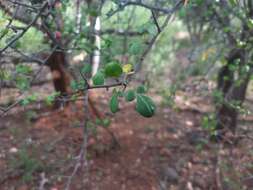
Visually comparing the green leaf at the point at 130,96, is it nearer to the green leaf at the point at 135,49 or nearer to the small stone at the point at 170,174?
the green leaf at the point at 135,49

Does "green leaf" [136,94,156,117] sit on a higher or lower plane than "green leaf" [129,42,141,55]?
lower

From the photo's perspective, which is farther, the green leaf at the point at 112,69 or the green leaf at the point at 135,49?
the green leaf at the point at 135,49

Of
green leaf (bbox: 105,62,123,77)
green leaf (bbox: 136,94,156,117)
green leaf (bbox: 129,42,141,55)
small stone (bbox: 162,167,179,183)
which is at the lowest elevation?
small stone (bbox: 162,167,179,183)

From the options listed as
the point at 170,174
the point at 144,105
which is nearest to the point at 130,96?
the point at 144,105

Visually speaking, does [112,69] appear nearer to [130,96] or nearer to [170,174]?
[130,96]

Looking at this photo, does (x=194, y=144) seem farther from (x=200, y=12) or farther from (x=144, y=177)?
(x=200, y=12)

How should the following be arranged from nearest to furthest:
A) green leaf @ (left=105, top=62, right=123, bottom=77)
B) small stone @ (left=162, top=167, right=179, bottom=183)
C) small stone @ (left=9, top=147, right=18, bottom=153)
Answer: green leaf @ (left=105, top=62, right=123, bottom=77) → small stone @ (left=162, top=167, right=179, bottom=183) → small stone @ (left=9, top=147, right=18, bottom=153)

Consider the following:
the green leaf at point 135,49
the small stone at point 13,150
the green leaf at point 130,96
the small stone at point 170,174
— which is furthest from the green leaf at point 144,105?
the small stone at point 13,150

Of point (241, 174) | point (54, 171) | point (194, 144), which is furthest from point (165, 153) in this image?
point (54, 171)

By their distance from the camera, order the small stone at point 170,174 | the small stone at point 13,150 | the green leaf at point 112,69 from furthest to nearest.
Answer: the small stone at point 13,150
the small stone at point 170,174
the green leaf at point 112,69

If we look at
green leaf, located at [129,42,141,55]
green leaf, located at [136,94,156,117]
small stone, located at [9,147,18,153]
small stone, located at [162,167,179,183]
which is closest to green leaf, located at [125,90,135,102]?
green leaf, located at [136,94,156,117]

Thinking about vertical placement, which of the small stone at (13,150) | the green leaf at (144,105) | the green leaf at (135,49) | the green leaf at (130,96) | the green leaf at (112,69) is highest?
the green leaf at (135,49)

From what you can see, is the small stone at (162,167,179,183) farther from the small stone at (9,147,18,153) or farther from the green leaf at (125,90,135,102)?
the green leaf at (125,90,135,102)

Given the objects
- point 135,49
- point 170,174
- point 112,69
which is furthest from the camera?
point 170,174
